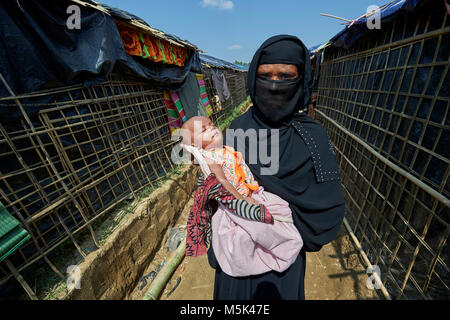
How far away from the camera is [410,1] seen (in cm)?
187

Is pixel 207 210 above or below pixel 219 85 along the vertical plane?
below

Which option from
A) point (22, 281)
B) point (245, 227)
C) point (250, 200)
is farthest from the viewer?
point (22, 281)

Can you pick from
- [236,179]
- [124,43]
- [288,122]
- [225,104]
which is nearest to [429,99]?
[288,122]

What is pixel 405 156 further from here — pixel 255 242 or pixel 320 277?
pixel 255 242

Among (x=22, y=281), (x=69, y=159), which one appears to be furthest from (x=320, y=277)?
(x=69, y=159)

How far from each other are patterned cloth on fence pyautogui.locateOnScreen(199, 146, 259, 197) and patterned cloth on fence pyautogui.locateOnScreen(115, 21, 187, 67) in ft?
9.21

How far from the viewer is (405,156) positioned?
6.82 feet

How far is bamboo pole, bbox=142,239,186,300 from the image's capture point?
2.62m

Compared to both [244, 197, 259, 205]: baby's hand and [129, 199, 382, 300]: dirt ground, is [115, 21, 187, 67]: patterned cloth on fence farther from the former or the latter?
→ [129, 199, 382, 300]: dirt ground

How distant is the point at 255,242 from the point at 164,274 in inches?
97.3

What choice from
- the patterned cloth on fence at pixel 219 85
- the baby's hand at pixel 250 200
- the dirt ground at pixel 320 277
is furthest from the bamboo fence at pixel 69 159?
the patterned cloth on fence at pixel 219 85

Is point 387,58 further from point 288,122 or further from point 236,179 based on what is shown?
point 236,179

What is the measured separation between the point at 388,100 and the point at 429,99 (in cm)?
67
